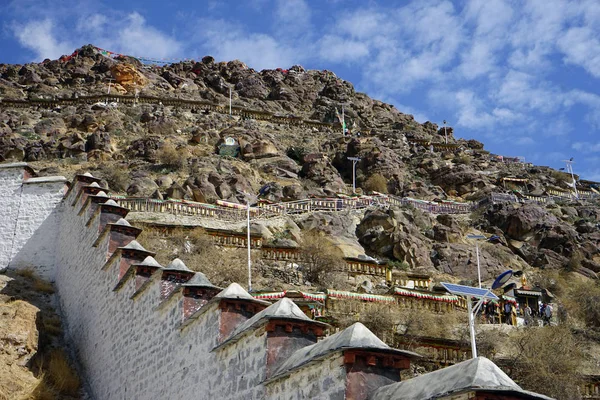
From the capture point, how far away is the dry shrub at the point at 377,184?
55375 millimetres

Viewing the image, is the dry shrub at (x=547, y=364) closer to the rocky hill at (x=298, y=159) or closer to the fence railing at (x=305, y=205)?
the rocky hill at (x=298, y=159)

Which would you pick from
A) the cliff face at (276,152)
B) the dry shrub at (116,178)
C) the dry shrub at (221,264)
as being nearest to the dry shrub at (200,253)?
the dry shrub at (221,264)

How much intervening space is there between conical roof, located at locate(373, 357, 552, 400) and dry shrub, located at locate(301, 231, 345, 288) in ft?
80.7

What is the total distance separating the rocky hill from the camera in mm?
40438

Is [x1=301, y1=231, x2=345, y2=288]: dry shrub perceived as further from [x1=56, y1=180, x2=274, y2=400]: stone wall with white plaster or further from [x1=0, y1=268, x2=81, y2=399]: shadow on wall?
[x1=0, y1=268, x2=81, y2=399]: shadow on wall

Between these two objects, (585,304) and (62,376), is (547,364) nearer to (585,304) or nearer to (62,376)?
(585,304)

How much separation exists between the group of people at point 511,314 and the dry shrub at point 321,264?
23.0ft

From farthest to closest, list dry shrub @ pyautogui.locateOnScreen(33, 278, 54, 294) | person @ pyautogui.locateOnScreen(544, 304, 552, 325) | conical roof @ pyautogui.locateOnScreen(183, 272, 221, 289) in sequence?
person @ pyautogui.locateOnScreen(544, 304, 552, 325) → dry shrub @ pyautogui.locateOnScreen(33, 278, 54, 294) → conical roof @ pyautogui.locateOnScreen(183, 272, 221, 289)

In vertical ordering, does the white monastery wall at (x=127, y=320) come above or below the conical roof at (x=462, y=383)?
above

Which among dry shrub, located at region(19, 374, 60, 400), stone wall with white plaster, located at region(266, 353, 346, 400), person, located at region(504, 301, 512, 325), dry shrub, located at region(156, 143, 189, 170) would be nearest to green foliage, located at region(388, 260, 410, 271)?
person, located at region(504, 301, 512, 325)

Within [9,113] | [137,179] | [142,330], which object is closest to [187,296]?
[142,330]

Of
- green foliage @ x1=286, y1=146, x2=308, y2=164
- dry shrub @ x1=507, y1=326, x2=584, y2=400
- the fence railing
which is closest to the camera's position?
dry shrub @ x1=507, y1=326, x2=584, y2=400

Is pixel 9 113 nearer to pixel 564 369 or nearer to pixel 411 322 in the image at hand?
pixel 411 322

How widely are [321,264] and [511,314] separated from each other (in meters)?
8.81
